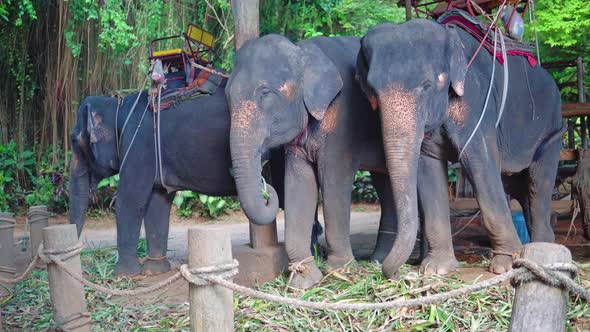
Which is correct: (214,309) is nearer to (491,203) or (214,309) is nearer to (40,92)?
(491,203)

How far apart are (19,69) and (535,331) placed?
39.1 feet

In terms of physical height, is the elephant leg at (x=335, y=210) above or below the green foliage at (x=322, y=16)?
below

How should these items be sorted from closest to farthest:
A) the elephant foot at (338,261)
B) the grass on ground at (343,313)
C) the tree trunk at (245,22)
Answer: the grass on ground at (343,313), the elephant foot at (338,261), the tree trunk at (245,22)

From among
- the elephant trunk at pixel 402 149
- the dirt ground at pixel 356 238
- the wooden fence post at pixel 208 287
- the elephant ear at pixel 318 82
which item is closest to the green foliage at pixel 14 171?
the dirt ground at pixel 356 238

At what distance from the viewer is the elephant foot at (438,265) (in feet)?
15.0

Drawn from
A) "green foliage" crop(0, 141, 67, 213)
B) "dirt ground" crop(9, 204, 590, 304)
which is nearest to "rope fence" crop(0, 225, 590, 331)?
"dirt ground" crop(9, 204, 590, 304)

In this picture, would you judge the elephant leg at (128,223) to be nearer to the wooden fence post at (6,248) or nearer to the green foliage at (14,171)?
the wooden fence post at (6,248)

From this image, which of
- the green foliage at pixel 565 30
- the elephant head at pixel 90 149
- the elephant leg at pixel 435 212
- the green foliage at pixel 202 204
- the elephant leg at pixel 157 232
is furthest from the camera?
the green foliage at pixel 202 204

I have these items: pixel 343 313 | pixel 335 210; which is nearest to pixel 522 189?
pixel 335 210

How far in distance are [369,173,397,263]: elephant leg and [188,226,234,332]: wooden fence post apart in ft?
9.58

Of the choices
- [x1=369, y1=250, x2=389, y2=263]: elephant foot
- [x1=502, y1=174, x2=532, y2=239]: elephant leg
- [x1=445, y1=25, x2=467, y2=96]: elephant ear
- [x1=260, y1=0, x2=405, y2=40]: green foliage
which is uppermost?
[x1=260, y1=0, x2=405, y2=40]: green foliage

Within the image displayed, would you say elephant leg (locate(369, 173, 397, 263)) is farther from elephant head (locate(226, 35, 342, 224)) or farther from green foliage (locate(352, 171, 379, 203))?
green foliage (locate(352, 171, 379, 203))

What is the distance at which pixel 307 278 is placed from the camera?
4.58 meters

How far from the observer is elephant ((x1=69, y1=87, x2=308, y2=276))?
19.2 ft
